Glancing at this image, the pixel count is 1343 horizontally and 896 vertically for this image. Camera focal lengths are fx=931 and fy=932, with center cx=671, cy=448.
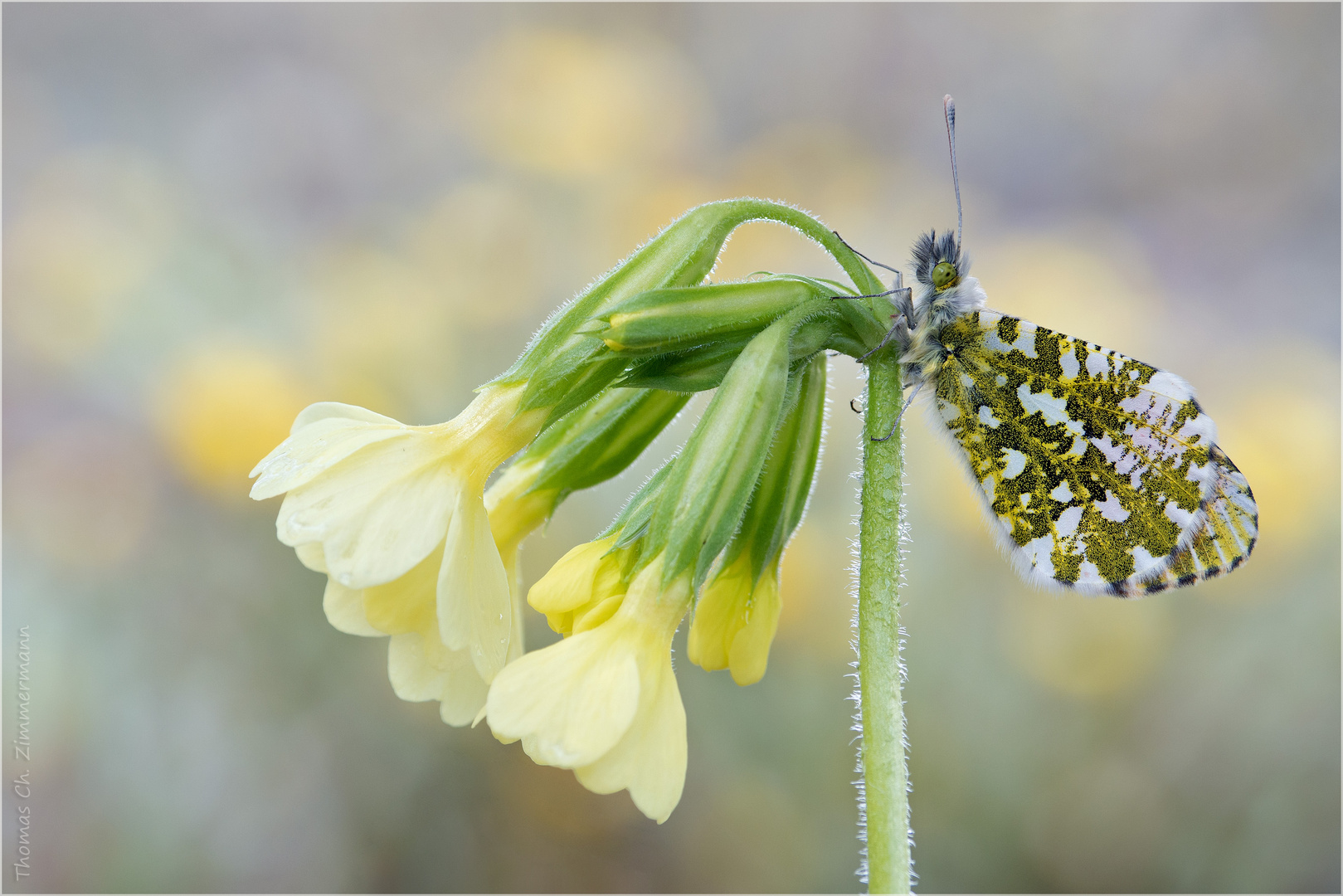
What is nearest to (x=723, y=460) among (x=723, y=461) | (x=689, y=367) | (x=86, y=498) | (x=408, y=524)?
(x=723, y=461)

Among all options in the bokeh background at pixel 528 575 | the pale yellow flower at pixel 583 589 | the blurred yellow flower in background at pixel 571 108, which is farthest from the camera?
the blurred yellow flower in background at pixel 571 108

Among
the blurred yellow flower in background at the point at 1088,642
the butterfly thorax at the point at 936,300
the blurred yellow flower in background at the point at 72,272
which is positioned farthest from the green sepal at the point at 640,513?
the blurred yellow flower in background at the point at 72,272

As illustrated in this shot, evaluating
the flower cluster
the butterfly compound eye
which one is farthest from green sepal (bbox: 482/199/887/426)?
the butterfly compound eye

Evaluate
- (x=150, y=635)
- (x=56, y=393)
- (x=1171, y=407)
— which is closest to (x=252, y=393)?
(x=150, y=635)

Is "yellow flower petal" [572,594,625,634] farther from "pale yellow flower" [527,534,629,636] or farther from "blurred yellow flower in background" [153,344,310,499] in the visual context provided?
"blurred yellow flower in background" [153,344,310,499]

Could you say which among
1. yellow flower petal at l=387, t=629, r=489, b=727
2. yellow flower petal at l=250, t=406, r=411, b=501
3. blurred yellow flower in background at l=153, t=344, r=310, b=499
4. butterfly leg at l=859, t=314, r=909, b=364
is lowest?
yellow flower petal at l=387, t=629, r=489, b=727

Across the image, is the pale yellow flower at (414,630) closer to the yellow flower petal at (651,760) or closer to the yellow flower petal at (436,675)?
the yellow flower petal at (436,675)

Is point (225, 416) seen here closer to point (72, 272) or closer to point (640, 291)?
point (72, 272)
